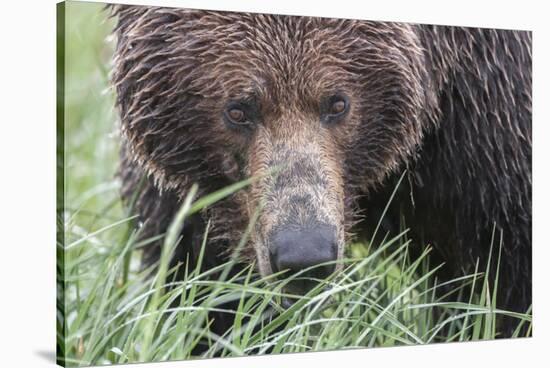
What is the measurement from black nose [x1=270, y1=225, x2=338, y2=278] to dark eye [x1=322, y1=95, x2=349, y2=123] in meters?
0.56

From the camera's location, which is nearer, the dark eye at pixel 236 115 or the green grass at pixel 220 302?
the green grass at pixel 220 302

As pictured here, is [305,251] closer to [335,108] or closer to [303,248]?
[303,248]

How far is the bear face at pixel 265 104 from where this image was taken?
5.07 m

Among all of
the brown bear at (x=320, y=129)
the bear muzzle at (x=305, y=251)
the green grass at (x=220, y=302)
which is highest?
the brown bear at (x=320, y=129)

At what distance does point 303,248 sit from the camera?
4.89 metres

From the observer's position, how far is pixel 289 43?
520 cm

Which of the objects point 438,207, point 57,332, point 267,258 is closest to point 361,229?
point 438,207

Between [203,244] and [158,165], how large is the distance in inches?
17.3

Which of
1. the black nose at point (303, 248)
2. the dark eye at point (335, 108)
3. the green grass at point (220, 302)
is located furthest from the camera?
the dark eye at point (335, 108)

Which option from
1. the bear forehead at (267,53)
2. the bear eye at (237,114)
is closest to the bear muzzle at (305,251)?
the bear eye at (237,114)

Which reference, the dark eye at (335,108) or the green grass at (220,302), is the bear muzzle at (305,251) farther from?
the dark eye at (335,108)

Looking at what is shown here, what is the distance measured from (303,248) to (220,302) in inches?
19.0

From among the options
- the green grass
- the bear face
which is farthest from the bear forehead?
the green grass

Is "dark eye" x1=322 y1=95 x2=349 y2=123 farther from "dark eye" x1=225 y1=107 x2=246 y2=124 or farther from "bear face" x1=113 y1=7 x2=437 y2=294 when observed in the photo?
"dark eye" x1=225 y1=107 x2=246 y2=124
